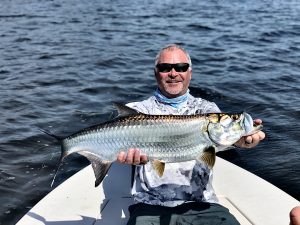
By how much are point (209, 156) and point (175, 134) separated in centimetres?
41

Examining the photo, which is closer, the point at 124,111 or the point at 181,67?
the point at 124,111

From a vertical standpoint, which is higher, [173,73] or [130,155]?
[173,73]

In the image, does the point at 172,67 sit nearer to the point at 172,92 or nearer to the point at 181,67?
the point at 181,67

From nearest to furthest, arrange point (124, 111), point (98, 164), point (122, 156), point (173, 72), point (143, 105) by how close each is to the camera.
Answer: point (122, 156) < point (124, 111) < point (98, 164) < point (173, 72) < point (143, 105)

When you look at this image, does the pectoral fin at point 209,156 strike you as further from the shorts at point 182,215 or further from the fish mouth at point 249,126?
the shorts at point 182,215

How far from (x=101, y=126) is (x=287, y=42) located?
1865cm

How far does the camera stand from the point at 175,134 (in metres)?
4.56

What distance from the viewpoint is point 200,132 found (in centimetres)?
454

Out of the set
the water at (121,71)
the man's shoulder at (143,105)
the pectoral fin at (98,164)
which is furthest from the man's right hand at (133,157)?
the water at (121,71)

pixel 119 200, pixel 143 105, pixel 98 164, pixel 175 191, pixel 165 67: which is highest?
pixel 165 67

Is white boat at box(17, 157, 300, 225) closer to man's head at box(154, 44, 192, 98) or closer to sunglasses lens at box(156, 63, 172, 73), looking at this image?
man's head at box(154, 44, 192, 98)

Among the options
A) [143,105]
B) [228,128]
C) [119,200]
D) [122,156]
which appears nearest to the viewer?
[228,128]

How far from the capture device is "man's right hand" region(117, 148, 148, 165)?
15.0ft

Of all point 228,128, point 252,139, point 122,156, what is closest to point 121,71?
point 122,156
